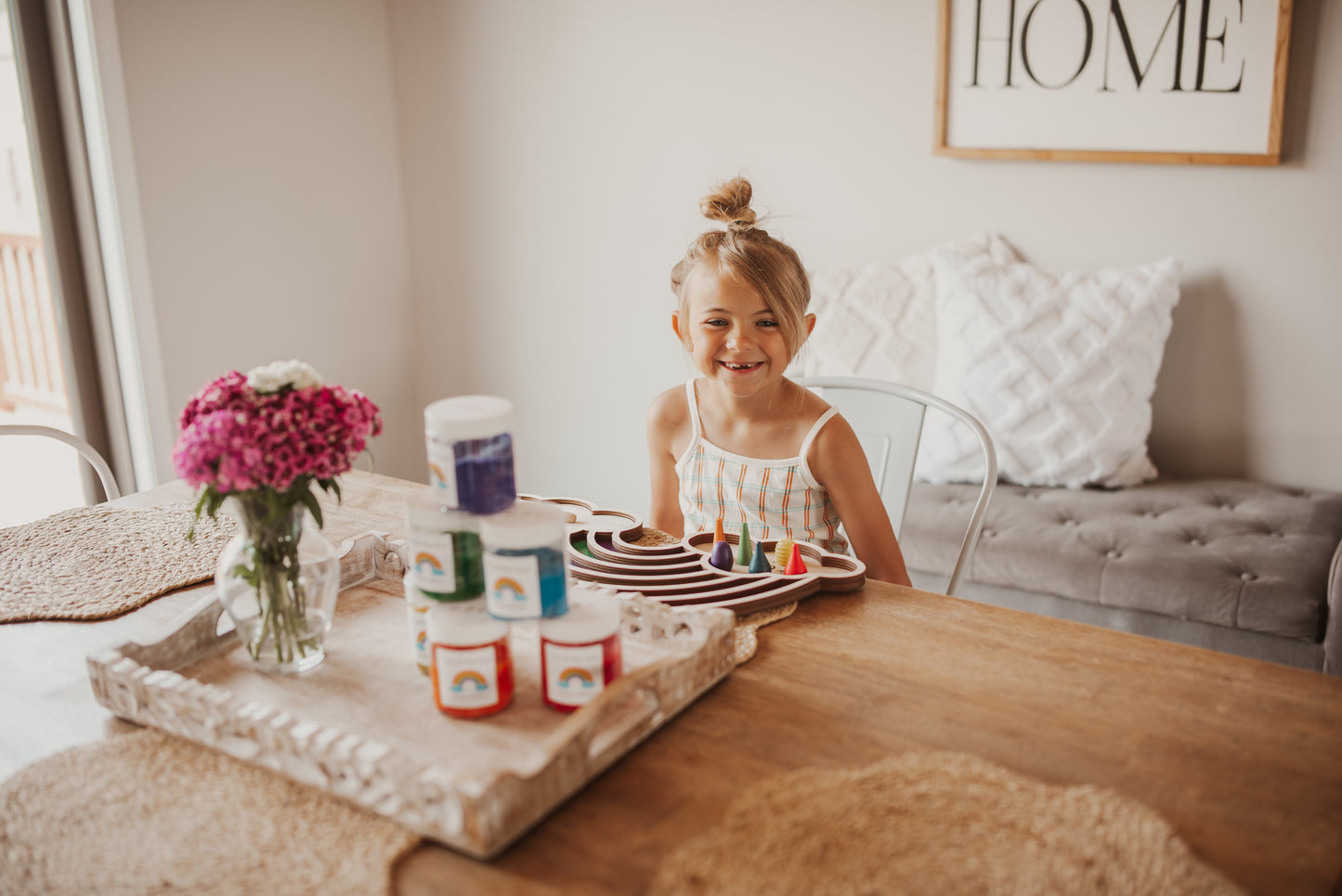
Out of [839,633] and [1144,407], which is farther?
[1144,407]

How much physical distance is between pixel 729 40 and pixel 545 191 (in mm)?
743

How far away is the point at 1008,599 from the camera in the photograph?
2.22m

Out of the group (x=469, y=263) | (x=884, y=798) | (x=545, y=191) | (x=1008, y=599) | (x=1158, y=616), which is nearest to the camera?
(x=884, y=798)

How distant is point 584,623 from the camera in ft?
3.07

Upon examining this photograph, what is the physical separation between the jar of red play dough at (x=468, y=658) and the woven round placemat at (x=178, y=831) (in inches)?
5.4

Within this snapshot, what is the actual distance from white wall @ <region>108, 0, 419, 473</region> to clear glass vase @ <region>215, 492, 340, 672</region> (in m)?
1.96

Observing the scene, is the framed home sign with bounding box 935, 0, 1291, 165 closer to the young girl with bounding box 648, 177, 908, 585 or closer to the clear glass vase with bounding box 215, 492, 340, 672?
the young girl with bounding box 648, 177, 908, 585

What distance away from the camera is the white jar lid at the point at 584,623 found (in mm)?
927

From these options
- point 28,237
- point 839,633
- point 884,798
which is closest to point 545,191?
point 28,237

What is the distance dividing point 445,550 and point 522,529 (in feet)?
0.27

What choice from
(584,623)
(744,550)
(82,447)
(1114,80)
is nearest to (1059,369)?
(1114,80)

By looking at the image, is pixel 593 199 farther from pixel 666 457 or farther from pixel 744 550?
pixel 744 550

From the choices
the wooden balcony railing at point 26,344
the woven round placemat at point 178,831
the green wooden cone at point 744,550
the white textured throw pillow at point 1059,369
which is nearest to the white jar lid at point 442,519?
the woven round placemat at point 178,831

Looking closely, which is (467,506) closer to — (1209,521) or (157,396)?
(1209,521)
